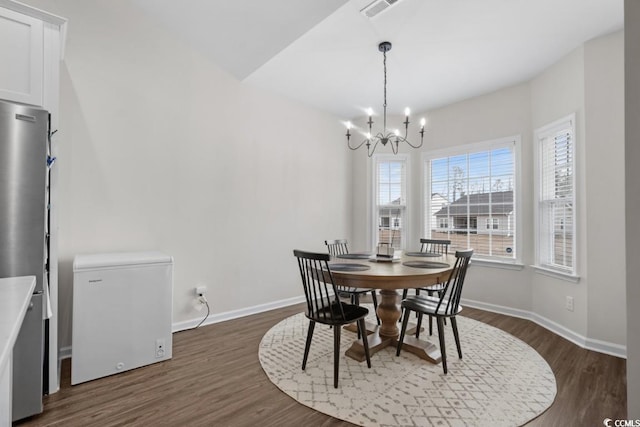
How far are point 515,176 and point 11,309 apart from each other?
180 inches

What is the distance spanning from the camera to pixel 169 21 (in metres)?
3.05

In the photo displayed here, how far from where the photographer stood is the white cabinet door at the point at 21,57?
6.26 feet

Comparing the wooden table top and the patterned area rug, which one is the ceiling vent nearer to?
the wooden table top

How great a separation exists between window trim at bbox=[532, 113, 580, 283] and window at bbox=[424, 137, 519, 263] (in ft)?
0.87

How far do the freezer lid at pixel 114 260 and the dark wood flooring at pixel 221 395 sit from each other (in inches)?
32.3

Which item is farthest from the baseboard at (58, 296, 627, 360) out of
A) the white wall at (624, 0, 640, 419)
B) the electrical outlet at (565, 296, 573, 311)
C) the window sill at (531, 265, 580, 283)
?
the white wall at (624, 0, 640, 419)

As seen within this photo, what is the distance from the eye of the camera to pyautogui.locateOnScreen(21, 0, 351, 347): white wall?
2.67m

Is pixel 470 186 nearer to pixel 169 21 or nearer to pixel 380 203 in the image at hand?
pixel 380 203

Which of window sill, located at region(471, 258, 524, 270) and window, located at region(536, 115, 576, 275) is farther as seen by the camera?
window sill, located at region(471, 258, 524, 270)

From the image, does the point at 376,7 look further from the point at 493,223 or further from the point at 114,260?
the point at 493,223

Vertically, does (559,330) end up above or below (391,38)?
below

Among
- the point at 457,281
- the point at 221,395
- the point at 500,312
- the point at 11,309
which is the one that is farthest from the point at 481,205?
the point at 11,309

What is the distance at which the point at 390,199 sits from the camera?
495 centimetres

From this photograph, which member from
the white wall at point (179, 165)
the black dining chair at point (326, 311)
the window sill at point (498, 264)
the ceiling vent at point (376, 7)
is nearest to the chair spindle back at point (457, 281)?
the black dining chair at point (326, 311)
